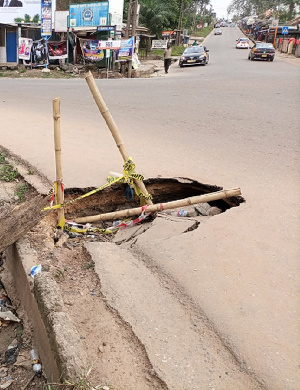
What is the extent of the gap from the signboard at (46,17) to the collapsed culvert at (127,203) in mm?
18476

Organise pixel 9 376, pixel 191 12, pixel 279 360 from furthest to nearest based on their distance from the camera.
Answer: pixel 191 12 < pixel 9 376 < pixel 279 360

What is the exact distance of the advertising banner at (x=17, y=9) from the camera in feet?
66.8

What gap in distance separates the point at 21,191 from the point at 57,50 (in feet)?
62.2

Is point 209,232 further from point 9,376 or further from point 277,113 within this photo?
point 277,113

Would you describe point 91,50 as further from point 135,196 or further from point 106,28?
point 135,196

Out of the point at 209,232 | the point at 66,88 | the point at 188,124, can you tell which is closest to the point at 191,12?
the point at 66,88

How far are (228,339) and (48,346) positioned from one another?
46.6 inches

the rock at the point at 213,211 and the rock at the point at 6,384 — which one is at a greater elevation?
the rock at the point at 213,211

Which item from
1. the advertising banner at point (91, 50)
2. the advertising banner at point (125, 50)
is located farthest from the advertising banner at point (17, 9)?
the advertising banner at point (125, 50)

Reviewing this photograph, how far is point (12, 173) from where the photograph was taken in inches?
206

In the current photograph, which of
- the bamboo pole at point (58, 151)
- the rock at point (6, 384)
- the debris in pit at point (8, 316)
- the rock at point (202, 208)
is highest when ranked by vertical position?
the bamboo pole at point (58, 151)

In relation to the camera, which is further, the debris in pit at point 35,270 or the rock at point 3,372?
the debris in pit at point 35,270

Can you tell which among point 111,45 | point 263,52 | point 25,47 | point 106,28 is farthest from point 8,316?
point 263,52

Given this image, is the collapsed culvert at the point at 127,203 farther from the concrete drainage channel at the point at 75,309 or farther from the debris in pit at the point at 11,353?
the debris in pit at the point at 11,353
